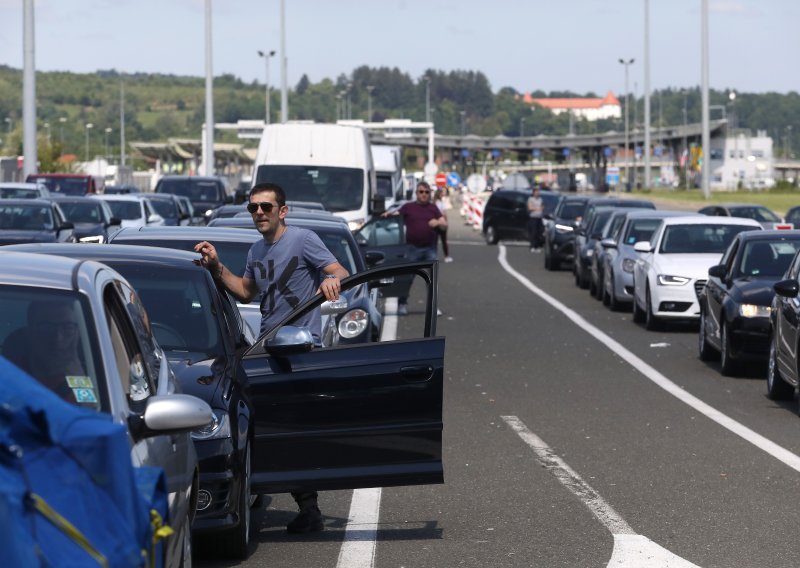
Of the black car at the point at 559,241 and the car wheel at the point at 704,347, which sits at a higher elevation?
the black car at the point at 559,241

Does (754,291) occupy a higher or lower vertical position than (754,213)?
lower

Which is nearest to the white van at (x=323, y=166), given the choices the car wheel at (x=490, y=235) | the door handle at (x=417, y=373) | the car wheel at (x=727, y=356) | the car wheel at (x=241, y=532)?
the car wheel at (x=727, y=356)

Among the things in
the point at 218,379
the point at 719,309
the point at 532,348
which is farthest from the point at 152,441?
the point at 532,348

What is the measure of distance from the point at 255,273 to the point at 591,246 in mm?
21188

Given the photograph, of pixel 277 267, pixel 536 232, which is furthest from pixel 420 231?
pixel 536 232

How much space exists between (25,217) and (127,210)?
9813 mm

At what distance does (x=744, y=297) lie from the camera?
16.7 m

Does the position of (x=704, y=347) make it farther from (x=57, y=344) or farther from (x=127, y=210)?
(x=127, y=210)

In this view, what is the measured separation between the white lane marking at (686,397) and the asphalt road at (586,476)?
0.10 feet

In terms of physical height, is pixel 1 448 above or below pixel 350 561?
above

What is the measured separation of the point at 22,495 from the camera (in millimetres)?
3684

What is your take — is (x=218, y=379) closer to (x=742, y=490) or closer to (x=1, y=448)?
(x=742, y=490)

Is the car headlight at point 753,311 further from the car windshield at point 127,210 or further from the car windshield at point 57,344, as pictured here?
the car windshield at point 127,210

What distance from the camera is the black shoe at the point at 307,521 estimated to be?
8.78 meters
